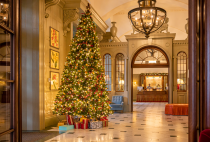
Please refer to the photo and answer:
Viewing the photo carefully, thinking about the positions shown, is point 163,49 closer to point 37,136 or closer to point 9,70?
point 37,136

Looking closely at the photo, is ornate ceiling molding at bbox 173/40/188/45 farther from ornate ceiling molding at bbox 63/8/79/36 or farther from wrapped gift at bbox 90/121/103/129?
wrapped gift at bbox 90/121/103/129

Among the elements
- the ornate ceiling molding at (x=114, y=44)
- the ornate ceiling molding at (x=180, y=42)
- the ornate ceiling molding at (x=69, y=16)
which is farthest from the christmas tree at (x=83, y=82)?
the ornate ceiling molding at (x=180, y=42)

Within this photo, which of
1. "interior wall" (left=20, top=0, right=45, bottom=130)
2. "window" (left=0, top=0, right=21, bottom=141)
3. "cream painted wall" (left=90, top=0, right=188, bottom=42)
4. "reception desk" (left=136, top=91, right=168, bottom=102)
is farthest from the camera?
"reception desk" (left=136, top=91, right=168, bottom=102)

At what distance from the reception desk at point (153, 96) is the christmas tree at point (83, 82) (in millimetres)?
13414

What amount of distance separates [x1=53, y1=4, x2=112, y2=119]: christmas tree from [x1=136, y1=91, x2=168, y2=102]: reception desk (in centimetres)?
1341

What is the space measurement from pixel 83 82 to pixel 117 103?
514 cm

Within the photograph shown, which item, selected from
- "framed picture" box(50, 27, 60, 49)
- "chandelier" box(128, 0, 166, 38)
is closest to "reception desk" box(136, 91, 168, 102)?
"framed picture" box(50, 27, 60, 49)

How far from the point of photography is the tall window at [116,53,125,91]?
1276 cm

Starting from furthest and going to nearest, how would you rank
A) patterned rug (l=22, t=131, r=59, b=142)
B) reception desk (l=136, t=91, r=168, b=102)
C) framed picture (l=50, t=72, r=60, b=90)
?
reception desk (l=136, t=91, r=168, b=102) → framed picture (l=50, t=72, r=60, b=90) → patterned rug (l=22, t=131, r=59, b=142)

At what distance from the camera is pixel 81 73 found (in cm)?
736

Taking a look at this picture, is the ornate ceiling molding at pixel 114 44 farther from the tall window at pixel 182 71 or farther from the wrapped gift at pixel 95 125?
the wrapped gift at pixel 95 125

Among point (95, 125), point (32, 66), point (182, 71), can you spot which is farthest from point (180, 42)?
point (32, 66)

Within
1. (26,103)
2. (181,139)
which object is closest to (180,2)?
(181,139)

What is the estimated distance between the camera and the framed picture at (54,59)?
769 cm
